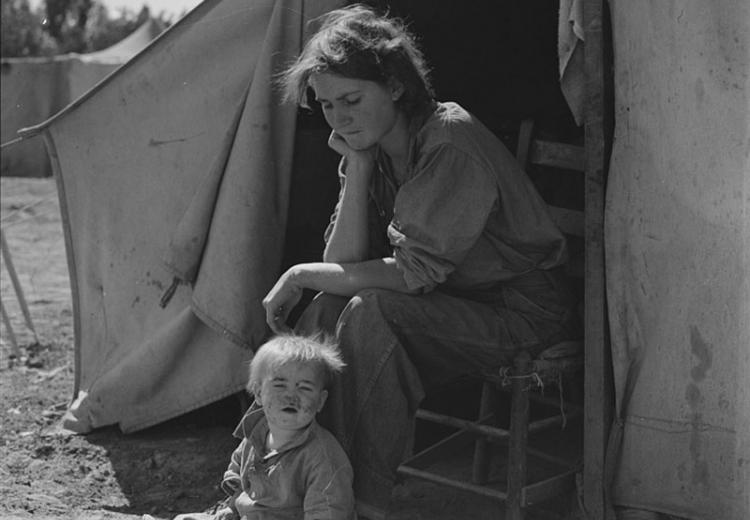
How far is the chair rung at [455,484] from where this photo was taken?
4055 mm

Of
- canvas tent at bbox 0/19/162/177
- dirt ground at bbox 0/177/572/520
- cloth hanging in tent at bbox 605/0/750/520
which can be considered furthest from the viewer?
canvas tent at bbox 0/19/162/177

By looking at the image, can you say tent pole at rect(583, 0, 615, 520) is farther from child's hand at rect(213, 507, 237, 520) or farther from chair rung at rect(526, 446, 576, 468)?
child's hand at rect(213, 507, 237, 520)

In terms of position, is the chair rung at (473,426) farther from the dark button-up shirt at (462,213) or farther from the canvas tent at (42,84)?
the canvas tent at (42,84)

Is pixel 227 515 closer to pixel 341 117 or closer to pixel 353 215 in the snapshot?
pixel 353 215

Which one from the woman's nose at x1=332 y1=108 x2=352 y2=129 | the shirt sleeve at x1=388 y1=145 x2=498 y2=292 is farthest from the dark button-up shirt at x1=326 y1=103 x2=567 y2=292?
the woman's nose at x1=332 y1=108 x2=352 y2=129

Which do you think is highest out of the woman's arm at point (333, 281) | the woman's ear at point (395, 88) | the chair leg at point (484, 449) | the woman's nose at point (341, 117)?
the woman's ear at point (395, 88)

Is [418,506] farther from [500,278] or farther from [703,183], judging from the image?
[703,183]

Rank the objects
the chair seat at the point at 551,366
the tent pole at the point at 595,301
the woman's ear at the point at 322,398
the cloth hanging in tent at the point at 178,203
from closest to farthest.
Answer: the woman's ear at the point at 322,398 < the tent pole at the point at 595,301 < the chair seat at the point at 551,366 < the cloth hanging in tent at the point at 178,203

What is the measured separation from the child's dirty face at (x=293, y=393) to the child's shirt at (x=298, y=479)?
69 mm

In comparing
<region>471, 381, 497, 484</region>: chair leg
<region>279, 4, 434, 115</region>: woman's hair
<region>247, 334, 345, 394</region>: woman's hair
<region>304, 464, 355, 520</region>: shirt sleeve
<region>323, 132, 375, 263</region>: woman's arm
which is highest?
<region>279, 4, 434, 115</region>: woman's hair

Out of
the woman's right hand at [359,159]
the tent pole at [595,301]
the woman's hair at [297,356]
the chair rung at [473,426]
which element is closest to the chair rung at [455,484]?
the chair rung at [473,426]

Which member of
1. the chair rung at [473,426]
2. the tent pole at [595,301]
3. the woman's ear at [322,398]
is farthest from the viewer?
the chair rung at [473,426]

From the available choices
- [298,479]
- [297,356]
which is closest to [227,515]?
[298,479]

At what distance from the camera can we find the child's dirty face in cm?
367
